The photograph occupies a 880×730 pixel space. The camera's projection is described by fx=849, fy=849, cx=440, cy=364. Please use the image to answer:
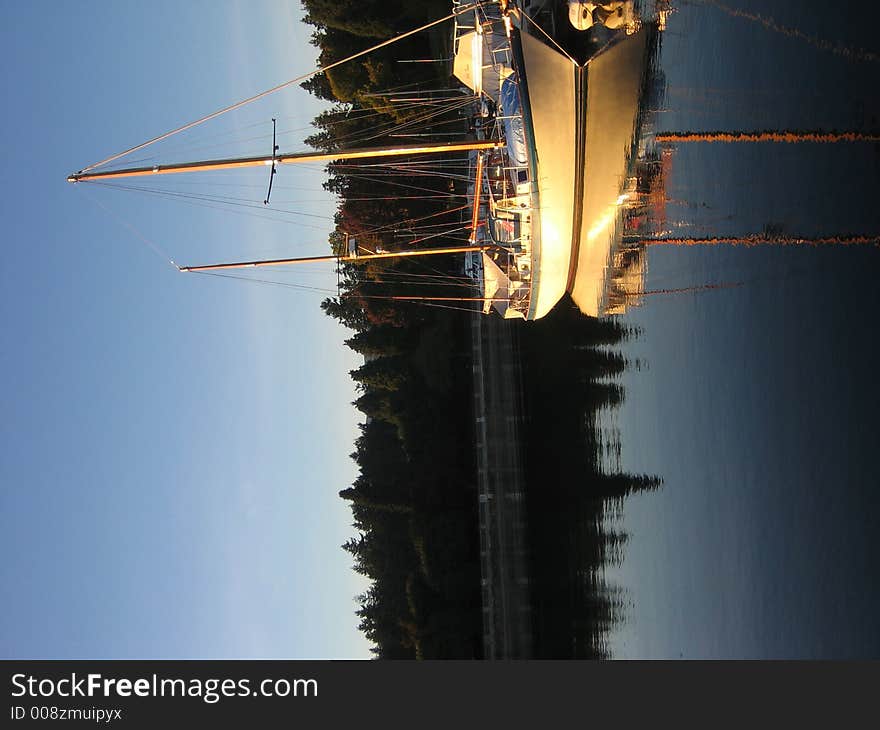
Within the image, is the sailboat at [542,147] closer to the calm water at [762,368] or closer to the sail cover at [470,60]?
the sail cover at [470,60]

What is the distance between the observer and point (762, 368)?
19.2 m

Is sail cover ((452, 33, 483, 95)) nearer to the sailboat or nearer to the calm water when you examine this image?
the sailboat

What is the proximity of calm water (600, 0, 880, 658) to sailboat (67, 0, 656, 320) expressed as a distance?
169 cm

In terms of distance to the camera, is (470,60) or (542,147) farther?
(470,60)

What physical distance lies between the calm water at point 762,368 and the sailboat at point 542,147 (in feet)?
5.54

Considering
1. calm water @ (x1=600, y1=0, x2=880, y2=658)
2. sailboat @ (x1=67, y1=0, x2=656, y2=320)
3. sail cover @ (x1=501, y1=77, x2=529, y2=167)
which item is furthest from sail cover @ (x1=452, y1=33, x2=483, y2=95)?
calm water @ (x1=600, y1=0, x2=880, y2=658)

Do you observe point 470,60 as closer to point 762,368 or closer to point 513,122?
point 513,122

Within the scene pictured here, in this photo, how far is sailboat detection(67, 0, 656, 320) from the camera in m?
21.3

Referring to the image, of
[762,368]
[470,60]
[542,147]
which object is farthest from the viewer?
[470,60]

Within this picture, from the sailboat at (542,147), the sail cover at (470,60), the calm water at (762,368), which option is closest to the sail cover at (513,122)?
the sailboat at (542,147)

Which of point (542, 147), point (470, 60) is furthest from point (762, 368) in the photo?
point (470, 60)

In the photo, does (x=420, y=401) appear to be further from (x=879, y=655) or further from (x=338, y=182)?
(x=879, y=655)

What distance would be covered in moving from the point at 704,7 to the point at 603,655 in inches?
796

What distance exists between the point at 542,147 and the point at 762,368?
25.9ft
